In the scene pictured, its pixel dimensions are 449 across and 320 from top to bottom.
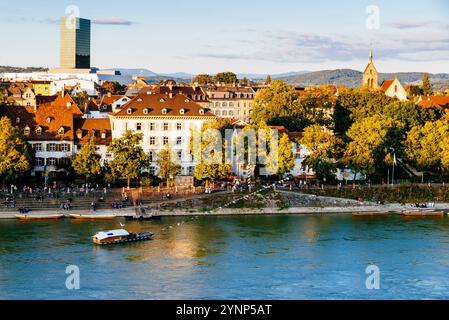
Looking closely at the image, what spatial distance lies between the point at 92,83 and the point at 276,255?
68297 mm

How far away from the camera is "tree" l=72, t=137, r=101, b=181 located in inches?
1566

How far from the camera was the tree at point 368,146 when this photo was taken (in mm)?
44250

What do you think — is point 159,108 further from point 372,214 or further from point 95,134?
point 372,214

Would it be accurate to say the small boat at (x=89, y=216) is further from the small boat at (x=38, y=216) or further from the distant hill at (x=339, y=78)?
the distant hill at (x=339, y=78)

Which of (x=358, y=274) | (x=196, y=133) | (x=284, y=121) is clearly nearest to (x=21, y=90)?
(x=284, y=121)

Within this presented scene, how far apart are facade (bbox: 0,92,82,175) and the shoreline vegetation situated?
6193mm

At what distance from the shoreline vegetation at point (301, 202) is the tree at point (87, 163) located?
331cm

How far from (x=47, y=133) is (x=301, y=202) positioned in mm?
14039

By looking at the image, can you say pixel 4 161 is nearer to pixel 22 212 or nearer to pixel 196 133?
pixel 22 212

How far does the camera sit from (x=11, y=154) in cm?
3875

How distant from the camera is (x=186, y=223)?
1401 inches

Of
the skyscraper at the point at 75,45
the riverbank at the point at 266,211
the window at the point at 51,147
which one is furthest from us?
the skyscraper at the point at 75,45

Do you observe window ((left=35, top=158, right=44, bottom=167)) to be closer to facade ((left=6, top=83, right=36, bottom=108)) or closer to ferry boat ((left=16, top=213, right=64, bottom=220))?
ferry boat ((left=16, top=213, right=64, bottom=220))

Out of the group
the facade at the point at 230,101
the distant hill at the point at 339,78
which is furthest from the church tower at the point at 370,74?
the distant hill at the point at 339,78
